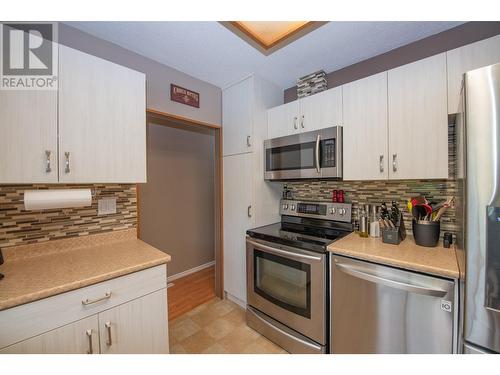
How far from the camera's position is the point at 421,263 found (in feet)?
3.46

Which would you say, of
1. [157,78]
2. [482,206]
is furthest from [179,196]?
[482,206]

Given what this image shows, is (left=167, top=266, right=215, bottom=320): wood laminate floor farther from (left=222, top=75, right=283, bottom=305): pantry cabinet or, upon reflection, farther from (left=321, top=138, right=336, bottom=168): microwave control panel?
(left=321, top=138, right=336, bottom=168): microwave control panel

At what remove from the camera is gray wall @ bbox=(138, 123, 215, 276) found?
2.64 meters

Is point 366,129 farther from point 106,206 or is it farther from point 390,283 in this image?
point 106,206

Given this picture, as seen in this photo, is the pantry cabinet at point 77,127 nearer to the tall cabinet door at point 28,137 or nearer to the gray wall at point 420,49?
the tall cabinet door at point 28,137

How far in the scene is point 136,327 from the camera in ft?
3.65

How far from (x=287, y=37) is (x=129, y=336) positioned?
6.85ft

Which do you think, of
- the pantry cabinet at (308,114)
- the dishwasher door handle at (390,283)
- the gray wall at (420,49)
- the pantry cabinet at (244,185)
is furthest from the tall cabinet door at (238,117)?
the dishwasher door handle at (390,283)

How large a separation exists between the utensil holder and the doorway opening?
1.71 m

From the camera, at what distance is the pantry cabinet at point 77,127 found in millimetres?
990

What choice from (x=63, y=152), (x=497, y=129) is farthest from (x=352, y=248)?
(x=63, y=152)

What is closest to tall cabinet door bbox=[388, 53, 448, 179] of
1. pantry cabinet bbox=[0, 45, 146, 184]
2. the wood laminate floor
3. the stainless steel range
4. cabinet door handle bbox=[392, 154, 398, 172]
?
cabinet door handle bbox=[392, 154, 398, 172]

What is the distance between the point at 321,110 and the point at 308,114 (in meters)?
0.11
